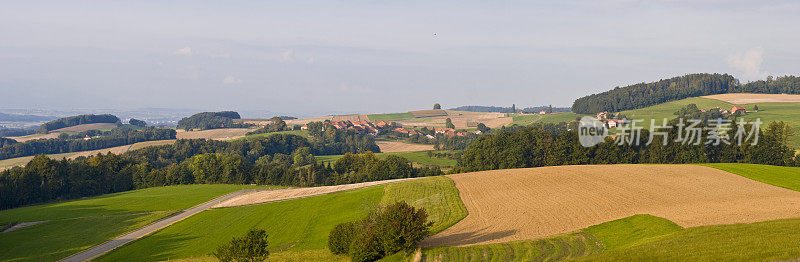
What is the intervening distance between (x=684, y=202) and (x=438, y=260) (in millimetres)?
27686

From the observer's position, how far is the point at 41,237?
49312 millimetres

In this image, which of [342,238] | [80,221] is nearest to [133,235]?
[80,221]

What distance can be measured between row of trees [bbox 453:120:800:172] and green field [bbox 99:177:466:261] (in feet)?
145

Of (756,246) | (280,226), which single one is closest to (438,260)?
(756,246)

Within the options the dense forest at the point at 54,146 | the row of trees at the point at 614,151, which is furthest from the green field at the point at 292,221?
the dense forest at the point at 54,146

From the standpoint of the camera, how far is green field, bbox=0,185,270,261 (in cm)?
4466

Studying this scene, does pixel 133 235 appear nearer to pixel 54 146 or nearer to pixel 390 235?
pixel 390 235

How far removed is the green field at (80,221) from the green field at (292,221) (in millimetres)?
5813

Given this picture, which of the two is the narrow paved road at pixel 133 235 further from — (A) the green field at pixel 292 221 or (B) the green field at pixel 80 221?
(A) the green field at pixel 292 221

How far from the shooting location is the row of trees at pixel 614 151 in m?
96.4

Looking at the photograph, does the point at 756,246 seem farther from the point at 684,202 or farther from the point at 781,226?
the point at 684,202

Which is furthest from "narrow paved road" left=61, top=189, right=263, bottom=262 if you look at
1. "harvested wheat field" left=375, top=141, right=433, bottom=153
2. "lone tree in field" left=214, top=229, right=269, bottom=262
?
"harvested wheat field" left=375, top=141, right=433, bottom=153

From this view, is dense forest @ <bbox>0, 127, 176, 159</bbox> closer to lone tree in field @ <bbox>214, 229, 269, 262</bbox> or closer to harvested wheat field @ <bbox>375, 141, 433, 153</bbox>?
harvested wheat field @ <bbox>375, 141, 433, 153</bbox>

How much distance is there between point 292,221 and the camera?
5066cm
